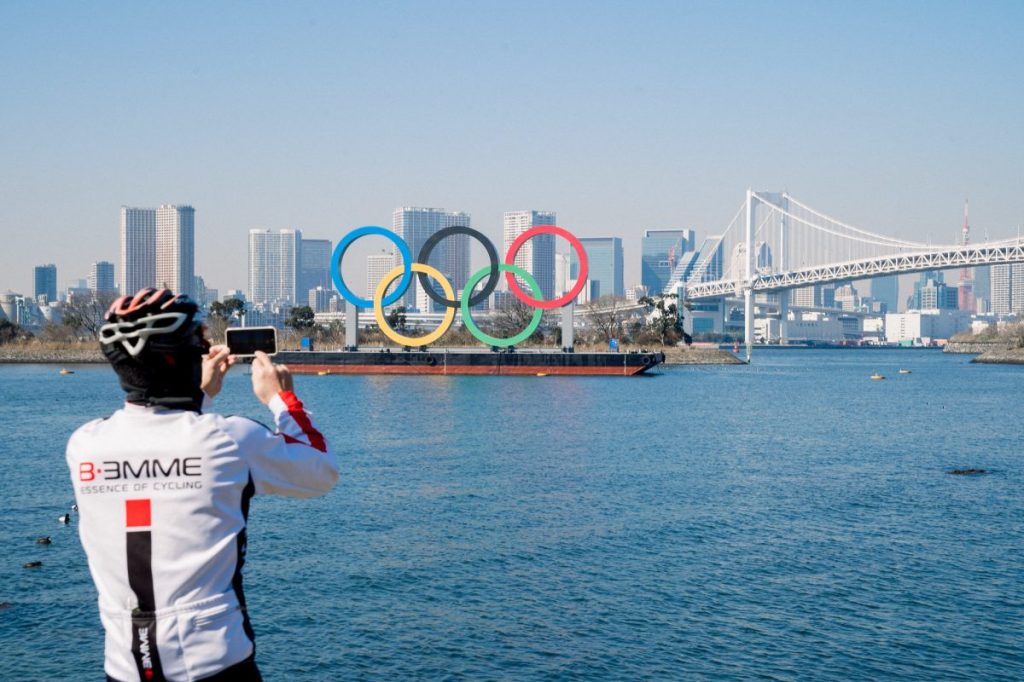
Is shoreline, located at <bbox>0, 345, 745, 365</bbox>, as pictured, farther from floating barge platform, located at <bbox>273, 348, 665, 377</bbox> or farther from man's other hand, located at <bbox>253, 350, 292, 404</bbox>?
man's other hand, located at <bbox>253, 350, 292, 404</bbox>

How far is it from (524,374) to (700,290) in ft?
184

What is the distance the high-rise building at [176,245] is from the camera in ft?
634

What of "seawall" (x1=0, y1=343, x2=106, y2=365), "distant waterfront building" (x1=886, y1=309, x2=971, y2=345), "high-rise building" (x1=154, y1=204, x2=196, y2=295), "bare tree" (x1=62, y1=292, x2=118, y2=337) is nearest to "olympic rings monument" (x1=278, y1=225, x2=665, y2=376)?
"seawall" (x1=0, y1=343, x2=106, y2=365)

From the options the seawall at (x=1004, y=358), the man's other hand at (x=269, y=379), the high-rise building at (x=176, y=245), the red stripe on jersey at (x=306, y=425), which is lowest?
the seawall at (x=1004, y=358)

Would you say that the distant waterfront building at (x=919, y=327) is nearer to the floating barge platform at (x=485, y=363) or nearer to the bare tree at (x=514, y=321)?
the bare tree at (x=514, y=321)

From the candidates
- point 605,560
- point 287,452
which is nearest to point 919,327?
point 605,560

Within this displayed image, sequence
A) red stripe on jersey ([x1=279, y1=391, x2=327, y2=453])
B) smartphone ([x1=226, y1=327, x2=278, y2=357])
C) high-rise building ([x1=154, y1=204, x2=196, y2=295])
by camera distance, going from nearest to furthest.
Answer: red stripe on jersey ([x1=279, y1=391, x2=327, y2=453]) < smartphone ([x1=226, y1=327, x2=278, y2=357]) < high-rise building ([x1=154, y1=204, x2=196, y2=295])

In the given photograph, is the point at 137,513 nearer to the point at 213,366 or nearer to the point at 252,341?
the point at 213,366

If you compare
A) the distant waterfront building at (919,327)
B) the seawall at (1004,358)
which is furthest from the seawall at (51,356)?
the distant waterfront building at (919,327)

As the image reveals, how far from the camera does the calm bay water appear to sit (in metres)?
8.16

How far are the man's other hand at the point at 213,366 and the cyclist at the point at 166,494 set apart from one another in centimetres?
16

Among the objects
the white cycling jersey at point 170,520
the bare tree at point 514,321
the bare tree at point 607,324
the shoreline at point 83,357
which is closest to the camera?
the white cycling jersey at point 170,520

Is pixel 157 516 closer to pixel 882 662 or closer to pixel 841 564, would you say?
pixel 882 662

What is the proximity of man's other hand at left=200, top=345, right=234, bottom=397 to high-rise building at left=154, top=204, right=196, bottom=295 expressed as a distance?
19788cm
